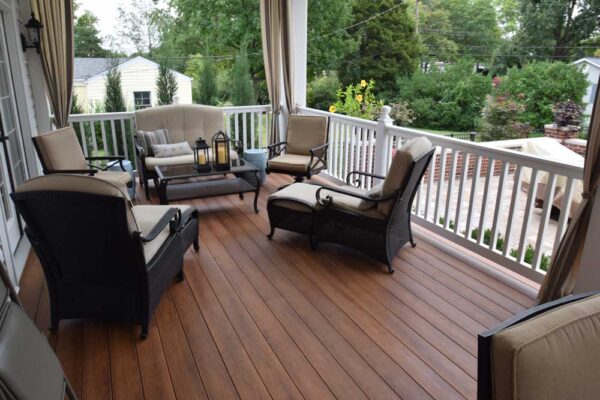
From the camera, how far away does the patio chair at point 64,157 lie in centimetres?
385

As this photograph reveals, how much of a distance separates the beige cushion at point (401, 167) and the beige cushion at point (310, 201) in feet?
0.35

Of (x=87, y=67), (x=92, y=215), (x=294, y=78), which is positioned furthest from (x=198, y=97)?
(x=92, y=215)

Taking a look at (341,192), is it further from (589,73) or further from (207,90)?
(589,73)

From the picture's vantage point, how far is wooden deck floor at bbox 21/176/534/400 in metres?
2.15

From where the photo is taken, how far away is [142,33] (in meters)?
9.83

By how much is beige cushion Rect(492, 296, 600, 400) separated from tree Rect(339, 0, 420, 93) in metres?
15.2

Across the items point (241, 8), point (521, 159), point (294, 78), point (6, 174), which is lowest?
point (6, 174)

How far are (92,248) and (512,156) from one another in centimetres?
287

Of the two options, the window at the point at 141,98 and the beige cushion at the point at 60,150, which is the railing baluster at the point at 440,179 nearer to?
the beige cushion at the point at 60,150

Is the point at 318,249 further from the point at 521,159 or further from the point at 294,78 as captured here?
the point at 294,78

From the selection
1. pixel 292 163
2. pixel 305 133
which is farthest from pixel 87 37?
pixel 292 163

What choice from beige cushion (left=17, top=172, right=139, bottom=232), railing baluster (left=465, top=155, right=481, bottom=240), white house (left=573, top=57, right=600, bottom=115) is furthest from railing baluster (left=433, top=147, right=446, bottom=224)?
white house (left=573, top=57, right=600, bottom=115)

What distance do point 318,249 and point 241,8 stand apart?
10755 mm

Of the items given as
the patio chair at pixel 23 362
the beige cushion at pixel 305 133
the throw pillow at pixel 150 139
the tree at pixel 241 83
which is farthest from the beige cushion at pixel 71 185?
the tree at pixel 241 83
